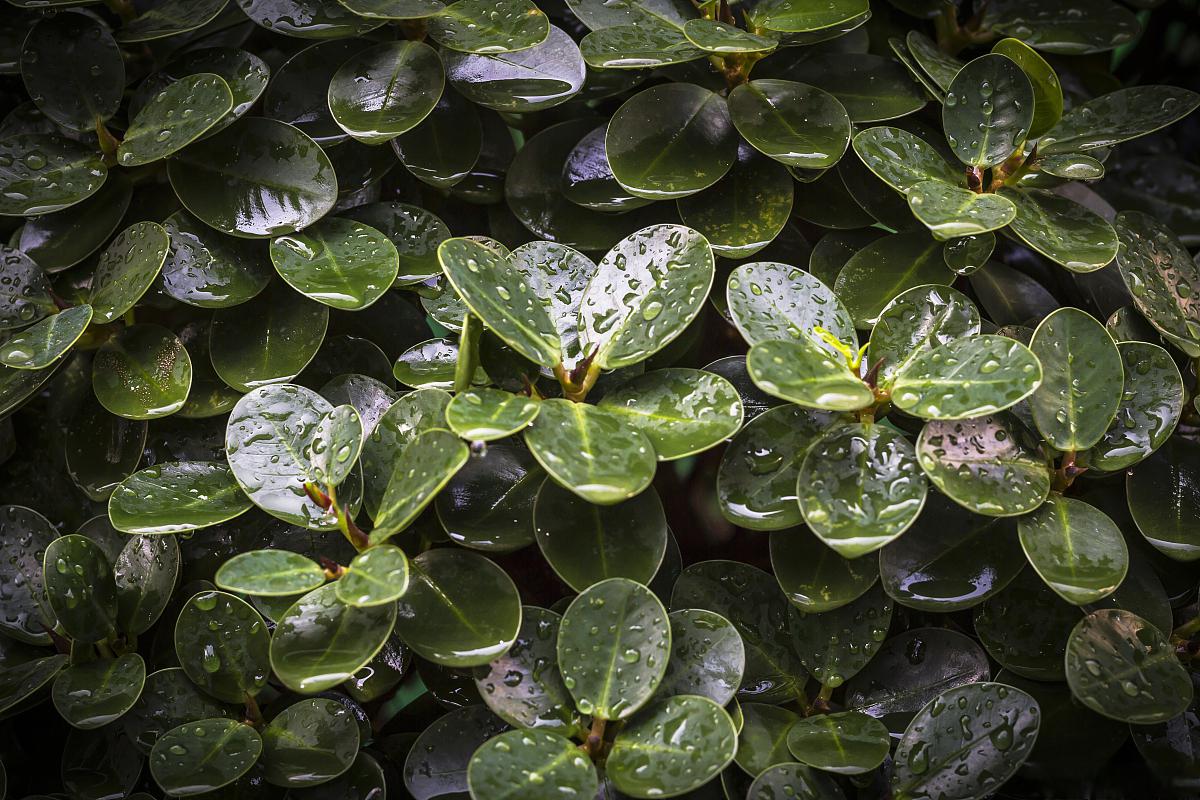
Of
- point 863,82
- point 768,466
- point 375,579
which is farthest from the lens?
point 863,82

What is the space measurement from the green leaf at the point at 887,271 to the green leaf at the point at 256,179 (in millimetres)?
547

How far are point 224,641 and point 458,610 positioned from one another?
0.24 m

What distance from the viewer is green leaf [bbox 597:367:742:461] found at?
30.0 inches

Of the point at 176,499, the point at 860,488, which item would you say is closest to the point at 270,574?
the point at 176,499

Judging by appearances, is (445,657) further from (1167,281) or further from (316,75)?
(1167,281)

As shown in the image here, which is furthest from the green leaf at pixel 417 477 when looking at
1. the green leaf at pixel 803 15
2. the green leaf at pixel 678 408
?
the green leaf at pixel 803 15

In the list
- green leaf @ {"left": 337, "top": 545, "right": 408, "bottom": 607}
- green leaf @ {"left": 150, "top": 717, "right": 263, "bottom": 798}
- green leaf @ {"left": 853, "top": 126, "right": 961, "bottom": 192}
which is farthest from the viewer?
green leaf @ {"left": 853, "top": 126, "right": 961, "bottom": 192}

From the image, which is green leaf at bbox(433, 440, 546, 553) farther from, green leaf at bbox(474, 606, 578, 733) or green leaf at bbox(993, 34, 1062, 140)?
green leaf at bbox(993, 34, 1062, 140)

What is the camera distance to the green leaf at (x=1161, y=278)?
0.92 m

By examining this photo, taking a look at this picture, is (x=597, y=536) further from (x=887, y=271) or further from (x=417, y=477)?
(x=887, y=271)

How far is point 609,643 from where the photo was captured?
2.52 feet

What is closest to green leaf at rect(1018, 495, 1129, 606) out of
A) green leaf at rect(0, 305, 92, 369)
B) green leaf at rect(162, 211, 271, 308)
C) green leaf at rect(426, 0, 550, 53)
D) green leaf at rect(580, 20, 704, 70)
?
green leaf at rect(580, 20, 704, 70)

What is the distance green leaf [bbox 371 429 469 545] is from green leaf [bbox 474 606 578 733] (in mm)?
151

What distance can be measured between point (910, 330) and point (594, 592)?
39 centimetres
